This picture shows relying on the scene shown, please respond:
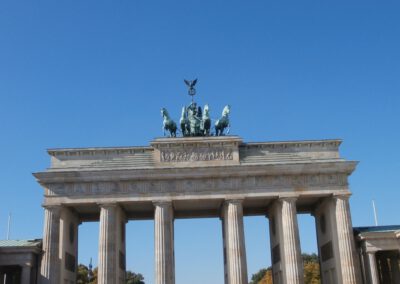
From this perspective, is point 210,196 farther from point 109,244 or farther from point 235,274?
point 109,244

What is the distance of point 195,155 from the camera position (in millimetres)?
49719

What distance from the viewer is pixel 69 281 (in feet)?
167

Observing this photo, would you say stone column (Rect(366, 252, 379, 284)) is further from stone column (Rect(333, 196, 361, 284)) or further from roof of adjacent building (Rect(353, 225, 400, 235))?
roof of adjacent building (Rect(353, 225, 400, 235))

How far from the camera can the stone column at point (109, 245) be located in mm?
45969

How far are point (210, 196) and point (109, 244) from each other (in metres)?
10.8

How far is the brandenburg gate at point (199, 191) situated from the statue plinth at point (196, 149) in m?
0.10

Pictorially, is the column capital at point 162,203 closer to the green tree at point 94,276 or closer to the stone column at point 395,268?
the stone column at point 395,268

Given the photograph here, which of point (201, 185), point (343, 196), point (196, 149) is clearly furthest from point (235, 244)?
point (343, 196)

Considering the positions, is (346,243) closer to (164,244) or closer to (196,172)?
(196,172)

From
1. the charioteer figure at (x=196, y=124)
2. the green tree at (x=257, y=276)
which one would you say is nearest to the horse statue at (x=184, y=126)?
the charioteer figure at (x=196, y=124)

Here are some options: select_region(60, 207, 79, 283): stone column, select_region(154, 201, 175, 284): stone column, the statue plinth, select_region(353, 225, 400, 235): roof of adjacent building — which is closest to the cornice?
the statue plinth

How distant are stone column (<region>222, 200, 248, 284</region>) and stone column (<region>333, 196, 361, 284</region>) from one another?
9.24 metres

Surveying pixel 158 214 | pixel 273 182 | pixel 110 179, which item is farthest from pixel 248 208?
pixel 110 179

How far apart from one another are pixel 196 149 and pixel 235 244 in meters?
10.2
